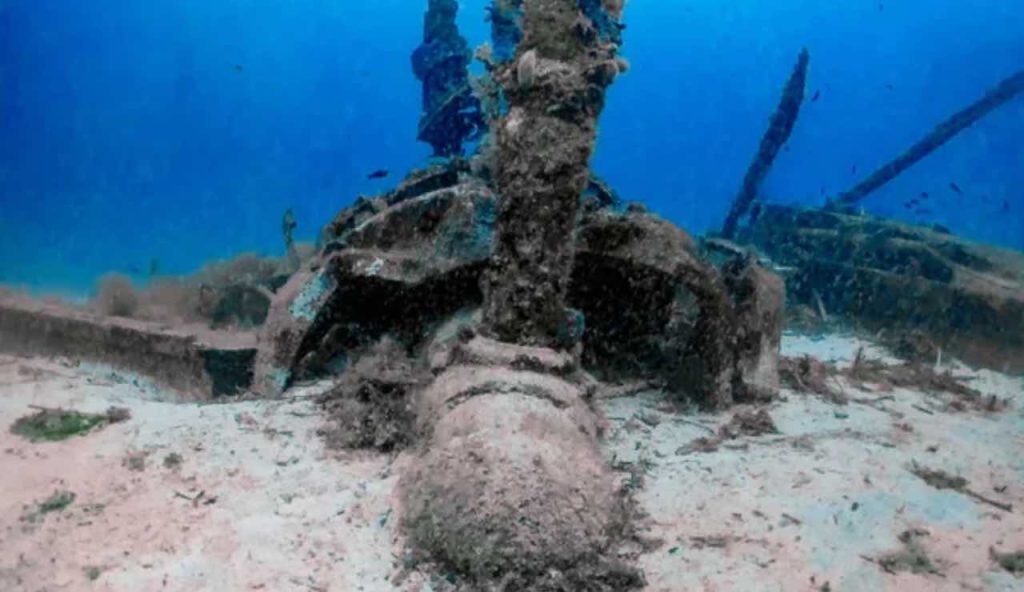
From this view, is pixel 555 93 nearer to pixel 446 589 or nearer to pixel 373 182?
pixel 446 589

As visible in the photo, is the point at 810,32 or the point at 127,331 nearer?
the point at 127,331

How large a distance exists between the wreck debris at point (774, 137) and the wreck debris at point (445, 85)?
6.72 meters

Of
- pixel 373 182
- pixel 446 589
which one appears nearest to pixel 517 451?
pixel 446 589

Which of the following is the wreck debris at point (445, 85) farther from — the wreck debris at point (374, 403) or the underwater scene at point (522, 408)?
the wreck debris at point (374, 403)

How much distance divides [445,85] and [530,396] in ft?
30.7

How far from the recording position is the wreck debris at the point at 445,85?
10.7 meters

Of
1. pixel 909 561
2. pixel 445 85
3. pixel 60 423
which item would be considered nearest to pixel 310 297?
pixel 60 423

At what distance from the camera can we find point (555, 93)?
13.2 feet

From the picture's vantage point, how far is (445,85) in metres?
11.8

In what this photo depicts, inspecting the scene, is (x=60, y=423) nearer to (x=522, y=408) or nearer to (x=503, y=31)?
(x=522, y=408)

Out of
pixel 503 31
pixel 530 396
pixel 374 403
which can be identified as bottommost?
pixel 374 403

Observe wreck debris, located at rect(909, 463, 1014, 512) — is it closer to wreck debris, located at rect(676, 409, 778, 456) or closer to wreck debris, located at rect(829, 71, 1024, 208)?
wreck debris, located at rect(676, 409, 778, 456)

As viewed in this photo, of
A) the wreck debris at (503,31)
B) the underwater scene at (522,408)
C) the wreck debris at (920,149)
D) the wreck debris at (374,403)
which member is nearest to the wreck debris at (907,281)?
the underwater scene at (522,408)

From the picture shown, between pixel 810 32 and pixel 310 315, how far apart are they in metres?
128
